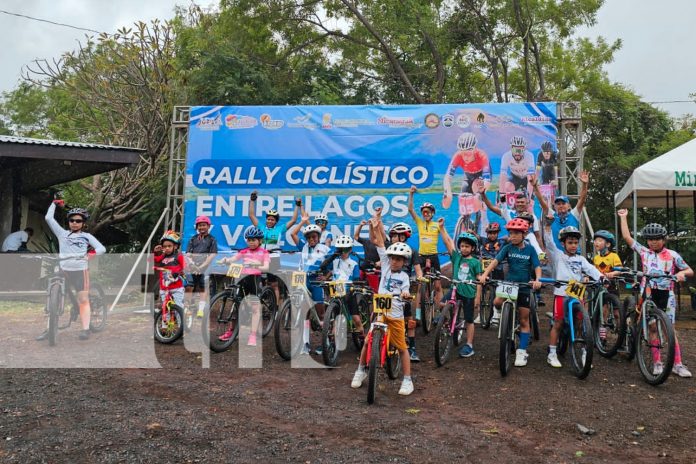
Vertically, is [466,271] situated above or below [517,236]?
below

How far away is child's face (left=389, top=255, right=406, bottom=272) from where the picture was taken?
5805mm

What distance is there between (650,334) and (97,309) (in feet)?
24.8

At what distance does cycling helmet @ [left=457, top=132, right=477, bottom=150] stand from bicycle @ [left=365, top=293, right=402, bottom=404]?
20.3ft

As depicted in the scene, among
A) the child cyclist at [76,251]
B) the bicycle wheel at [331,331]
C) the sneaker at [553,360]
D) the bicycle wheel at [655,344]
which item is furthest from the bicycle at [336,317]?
the child cyclist at [76,251]

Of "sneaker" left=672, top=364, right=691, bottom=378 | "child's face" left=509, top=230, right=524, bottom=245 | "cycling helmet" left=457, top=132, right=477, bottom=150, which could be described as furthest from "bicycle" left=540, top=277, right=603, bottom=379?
"cycling helmet" left=457, top=132, right=477, bottom=150

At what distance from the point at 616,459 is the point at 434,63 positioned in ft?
66.9

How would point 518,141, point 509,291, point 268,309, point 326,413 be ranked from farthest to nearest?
point 518,141 → point 268,309 → point 509,291 → point 326,413

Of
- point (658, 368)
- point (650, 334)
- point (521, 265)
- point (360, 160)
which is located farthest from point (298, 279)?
point (360, 160)

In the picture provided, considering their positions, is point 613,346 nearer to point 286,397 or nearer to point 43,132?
point 286,397

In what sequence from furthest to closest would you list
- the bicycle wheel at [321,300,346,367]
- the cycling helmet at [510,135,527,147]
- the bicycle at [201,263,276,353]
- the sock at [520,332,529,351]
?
the cycling helmet at [510,135,527,147] < the bicycle at [201,263,276,353] < the sock at [520,332,529,351] < the bicycle wheel at [321,300,346,367]

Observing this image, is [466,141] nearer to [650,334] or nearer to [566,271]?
[566,271]

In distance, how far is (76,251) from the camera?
7.75 meters

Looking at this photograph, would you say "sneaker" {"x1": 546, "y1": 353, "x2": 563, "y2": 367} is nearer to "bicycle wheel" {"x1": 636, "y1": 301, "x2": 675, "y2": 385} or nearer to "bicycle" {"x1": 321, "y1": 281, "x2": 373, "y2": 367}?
"bicycle wheel" {"x1": 636, "y1": 301, "x2": 675, "y2": 385}

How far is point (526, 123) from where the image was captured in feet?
36.1
